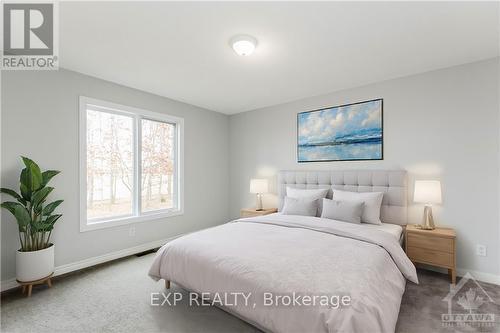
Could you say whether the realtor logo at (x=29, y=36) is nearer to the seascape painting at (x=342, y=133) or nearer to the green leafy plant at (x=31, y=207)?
the green leafy plant at (x=31, y=207)

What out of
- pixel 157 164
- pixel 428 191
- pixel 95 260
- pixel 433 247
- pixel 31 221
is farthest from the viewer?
pixel 157 164

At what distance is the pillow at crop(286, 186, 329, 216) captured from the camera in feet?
11.2

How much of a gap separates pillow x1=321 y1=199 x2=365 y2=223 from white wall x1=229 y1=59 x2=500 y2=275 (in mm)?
744

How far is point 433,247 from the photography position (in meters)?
2.60

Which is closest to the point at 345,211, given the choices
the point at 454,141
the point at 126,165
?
the point at 454,141

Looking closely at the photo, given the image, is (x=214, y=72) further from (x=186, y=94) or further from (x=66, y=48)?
(x=66, y=48)

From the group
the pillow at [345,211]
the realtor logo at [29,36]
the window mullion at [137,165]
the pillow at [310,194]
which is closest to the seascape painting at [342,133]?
the pillow at [310,194]

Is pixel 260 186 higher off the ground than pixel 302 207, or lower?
higher

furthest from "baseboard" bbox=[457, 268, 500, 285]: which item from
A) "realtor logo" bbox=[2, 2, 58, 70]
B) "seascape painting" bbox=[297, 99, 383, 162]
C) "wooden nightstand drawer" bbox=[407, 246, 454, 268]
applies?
"realtor logo" bbox=[2, 2, 58, 70]

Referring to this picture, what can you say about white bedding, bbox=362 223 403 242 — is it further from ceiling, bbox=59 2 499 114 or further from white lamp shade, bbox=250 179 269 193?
ceiling, bbox=59 2 499 114

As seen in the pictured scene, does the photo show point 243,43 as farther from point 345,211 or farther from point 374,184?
point 374,184

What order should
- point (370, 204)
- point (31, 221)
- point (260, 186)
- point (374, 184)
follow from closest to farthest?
point (31, 221) → point (370, 204) → point (374, 184) → point (260, 186)

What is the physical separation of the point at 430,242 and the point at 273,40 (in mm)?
2729

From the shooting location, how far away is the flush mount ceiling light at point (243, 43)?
2.17m
